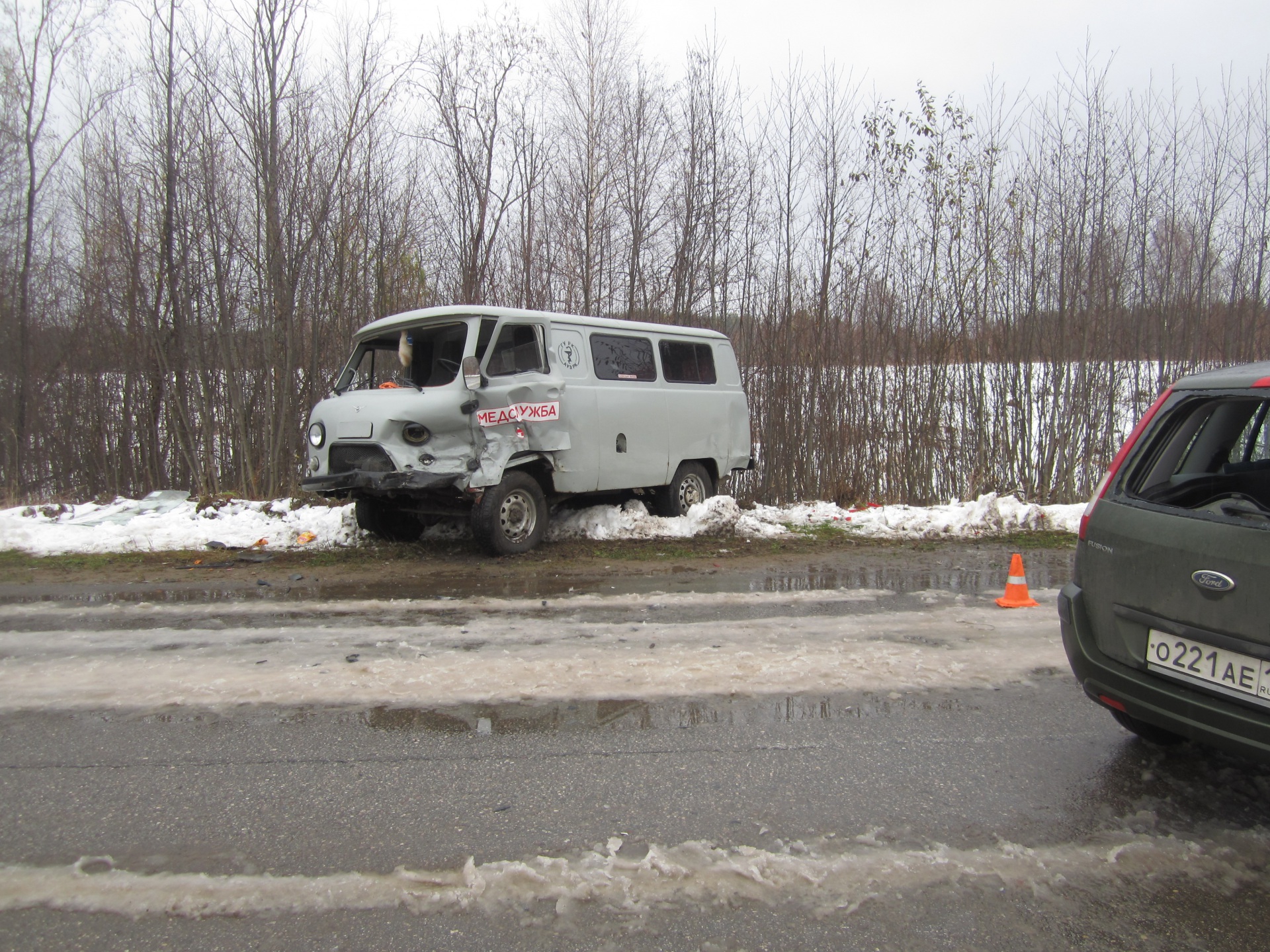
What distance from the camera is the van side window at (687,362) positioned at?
1029 centimetres

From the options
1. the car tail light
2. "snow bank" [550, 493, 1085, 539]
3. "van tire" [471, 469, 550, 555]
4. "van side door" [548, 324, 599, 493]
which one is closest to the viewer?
the car tail light

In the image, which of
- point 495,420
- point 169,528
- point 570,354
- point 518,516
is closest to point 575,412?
point 570,354

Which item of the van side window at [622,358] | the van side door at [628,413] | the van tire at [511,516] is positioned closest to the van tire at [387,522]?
the van tire at [511,516]

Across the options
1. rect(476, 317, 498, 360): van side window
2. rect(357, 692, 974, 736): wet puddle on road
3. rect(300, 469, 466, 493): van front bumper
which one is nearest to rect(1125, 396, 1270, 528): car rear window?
rect(357, 692, 974, 736): wet puddle on road

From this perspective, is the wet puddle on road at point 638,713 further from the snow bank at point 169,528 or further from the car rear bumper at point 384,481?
the snow bank at point 169,528

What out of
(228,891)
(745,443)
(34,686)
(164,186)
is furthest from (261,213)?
(228,891)

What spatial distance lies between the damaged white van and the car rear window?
5902 millimetres

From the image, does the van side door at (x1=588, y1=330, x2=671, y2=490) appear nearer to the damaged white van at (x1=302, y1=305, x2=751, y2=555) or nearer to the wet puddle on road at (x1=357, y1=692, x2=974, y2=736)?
the damaged white van at (x1=302, y1=305, x2=751, y2=555)

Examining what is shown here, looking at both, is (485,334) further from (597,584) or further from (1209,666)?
(1209,666)

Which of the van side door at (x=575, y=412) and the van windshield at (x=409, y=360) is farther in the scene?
the van side door at (x=575, y=412)

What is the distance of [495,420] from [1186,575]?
636 centimetres

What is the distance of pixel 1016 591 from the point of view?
666 cm

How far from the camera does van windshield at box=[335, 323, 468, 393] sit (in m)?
8.68

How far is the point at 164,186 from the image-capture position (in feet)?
46.5
